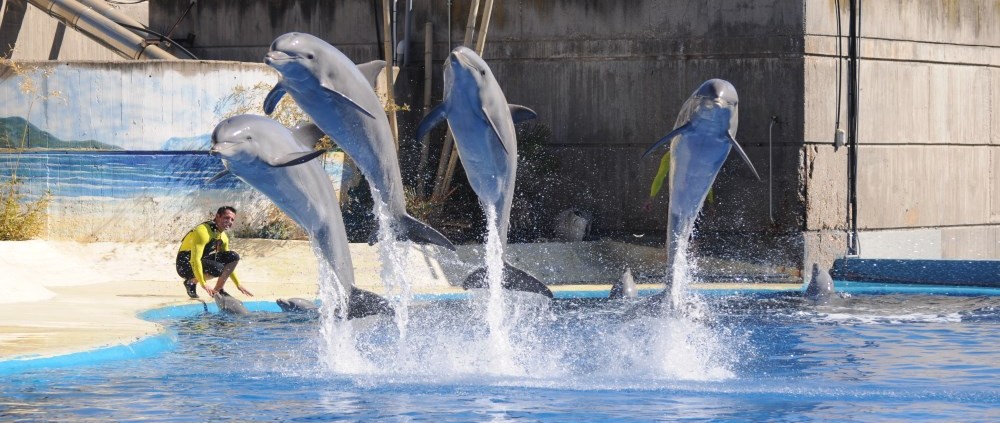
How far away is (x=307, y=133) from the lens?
7930 mm

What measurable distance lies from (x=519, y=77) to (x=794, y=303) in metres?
5.21

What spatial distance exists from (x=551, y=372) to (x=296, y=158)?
2.19 m

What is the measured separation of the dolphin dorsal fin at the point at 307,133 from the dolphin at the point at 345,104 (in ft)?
1.14

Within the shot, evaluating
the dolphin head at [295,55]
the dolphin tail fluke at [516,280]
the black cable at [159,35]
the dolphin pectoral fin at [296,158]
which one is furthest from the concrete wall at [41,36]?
the dolphin head at [295,55]

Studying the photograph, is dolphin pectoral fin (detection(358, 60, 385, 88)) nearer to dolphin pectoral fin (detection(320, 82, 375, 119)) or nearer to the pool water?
dolphin pectoral fin (detection(320, 82, 375, 119))

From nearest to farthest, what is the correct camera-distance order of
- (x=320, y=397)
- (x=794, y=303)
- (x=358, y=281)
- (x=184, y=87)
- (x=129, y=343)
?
1. (x=320, y=397)
2. (x=129, y=343)
3. (x=794, y=303)
4. (x=358, y=281)
5. (x=184, y=87)

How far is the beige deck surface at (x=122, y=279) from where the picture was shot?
397 inches

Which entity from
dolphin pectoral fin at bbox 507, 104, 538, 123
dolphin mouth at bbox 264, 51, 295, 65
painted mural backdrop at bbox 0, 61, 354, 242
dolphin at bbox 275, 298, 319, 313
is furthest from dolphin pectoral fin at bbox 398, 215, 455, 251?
painted mural backdrop at bbox 0, 61, 354, 242

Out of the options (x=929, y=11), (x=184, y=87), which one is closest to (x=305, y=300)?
(x=184, y=87)

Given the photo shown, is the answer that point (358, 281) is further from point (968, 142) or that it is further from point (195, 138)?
point (968, 142)

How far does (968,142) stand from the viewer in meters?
16.9

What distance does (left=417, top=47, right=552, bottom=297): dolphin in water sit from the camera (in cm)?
738

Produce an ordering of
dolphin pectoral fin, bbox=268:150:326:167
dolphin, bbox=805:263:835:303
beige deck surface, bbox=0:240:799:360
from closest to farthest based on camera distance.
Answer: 1. dolphin pectoral fin, bbox=268:150:326:167
2. beige deck surface, bbox=0:240:799:360
3. dolphin, bbox=805:263:835:303

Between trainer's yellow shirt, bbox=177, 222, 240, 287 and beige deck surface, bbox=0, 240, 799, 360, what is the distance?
0.31 meters
